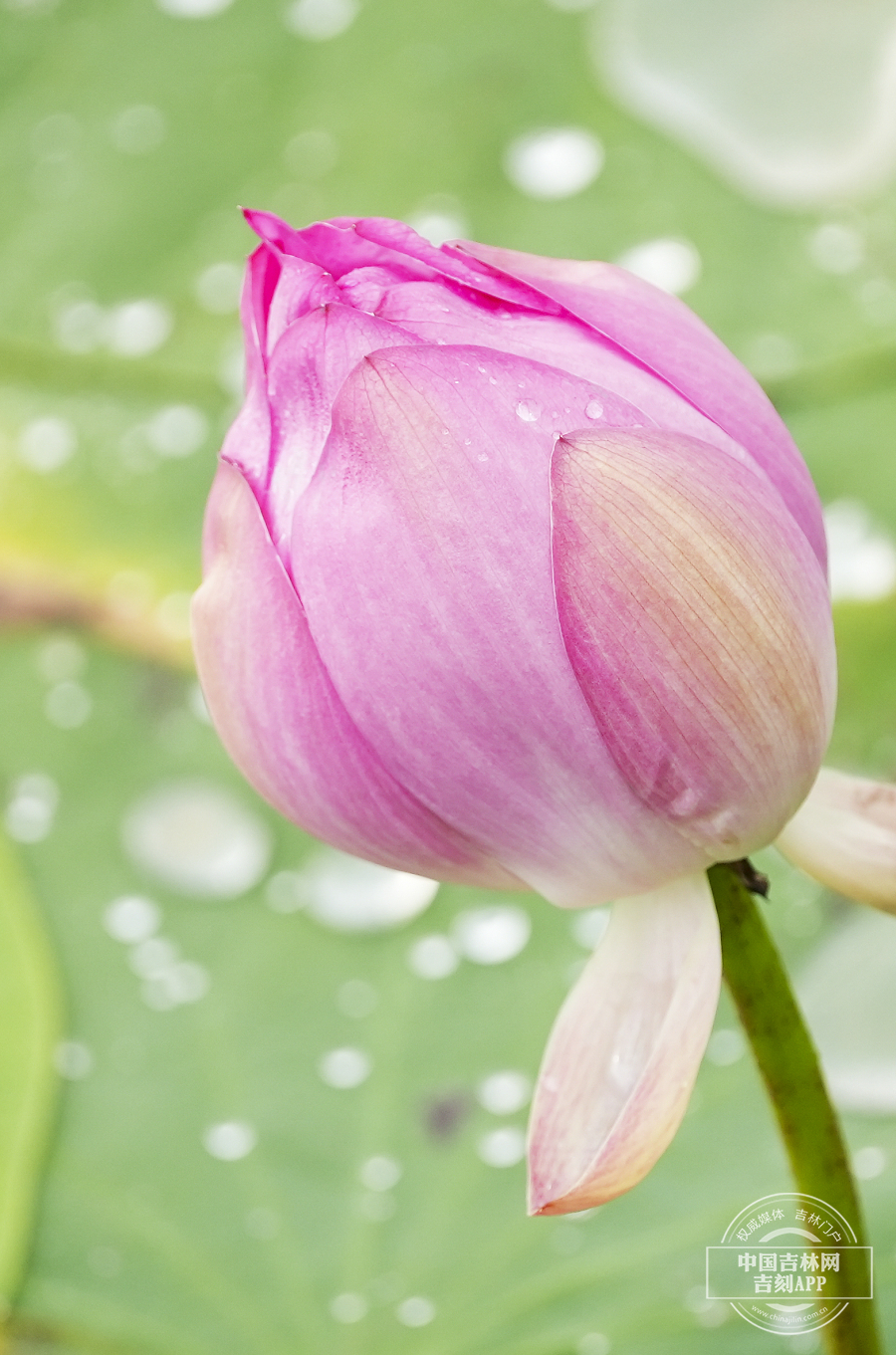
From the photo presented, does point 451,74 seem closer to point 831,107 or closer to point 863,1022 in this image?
point 831,107

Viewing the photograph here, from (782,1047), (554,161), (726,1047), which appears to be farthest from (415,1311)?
(554,161)

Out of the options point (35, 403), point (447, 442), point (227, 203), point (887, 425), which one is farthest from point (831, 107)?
point (447, 442)

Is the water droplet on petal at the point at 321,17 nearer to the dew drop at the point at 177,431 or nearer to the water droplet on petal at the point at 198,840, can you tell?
the dew drop at the point at 177,431

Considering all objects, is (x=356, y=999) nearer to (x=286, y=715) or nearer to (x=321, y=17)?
(x=286, y=715)

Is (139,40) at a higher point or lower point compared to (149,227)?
higher

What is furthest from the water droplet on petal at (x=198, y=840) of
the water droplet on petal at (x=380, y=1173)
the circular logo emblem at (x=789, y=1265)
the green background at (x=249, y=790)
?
the circular logo emblem at (x=789, y=1265)
